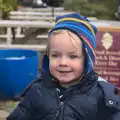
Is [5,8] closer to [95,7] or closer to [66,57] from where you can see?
[95,7]

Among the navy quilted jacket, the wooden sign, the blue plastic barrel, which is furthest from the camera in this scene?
the wooden sign

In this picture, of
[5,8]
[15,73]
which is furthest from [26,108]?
[5,8]

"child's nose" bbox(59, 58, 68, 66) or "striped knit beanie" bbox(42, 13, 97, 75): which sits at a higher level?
"striped knit beanie" bbox(42, 13, 97, 75)

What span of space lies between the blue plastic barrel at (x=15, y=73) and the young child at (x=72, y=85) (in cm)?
324

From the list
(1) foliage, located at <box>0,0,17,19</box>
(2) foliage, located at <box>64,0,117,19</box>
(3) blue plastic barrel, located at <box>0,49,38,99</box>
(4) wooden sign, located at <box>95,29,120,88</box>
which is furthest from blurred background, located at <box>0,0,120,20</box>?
(3) blue plastic barrel, located at <box>0,49,38,99</box>

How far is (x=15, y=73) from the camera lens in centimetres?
573

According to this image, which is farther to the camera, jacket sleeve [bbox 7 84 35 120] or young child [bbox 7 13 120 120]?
jacket sleeve [bbox 7 84 35 120]

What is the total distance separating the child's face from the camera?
7.55 feet

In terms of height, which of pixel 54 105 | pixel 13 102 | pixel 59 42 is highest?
pixel 59 42

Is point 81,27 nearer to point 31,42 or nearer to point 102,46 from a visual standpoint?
point 102,46

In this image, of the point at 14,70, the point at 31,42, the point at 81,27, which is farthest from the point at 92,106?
the point at 31,42

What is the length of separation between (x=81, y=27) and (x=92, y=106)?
1.42ft

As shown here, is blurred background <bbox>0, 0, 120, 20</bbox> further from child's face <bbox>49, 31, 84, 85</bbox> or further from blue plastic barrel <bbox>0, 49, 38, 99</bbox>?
child's face <bbox>49, 31, 84, 85</bbox>

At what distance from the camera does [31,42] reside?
27.5 ft
